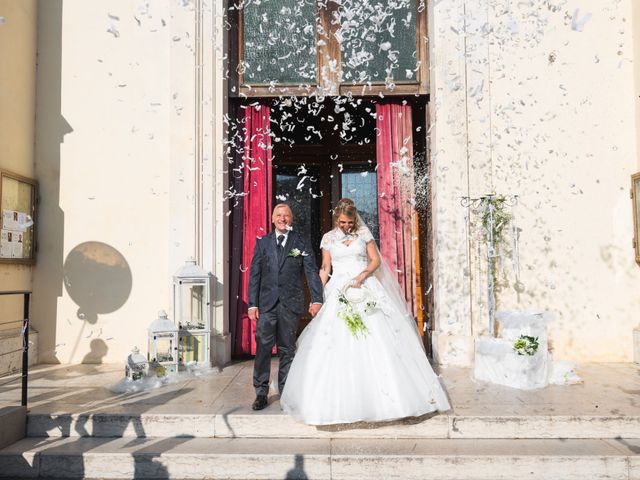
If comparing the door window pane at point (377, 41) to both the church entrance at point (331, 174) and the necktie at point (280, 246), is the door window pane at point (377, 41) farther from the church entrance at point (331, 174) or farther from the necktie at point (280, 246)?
the necktie at point (280, 246)

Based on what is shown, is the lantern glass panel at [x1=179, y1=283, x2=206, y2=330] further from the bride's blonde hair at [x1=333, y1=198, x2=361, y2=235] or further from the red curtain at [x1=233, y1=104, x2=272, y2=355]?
the bride's blonde hair at [x1=333, y1=198, x2=361, y2=235]

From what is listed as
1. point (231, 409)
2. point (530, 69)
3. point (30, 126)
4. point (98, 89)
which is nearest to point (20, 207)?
point (30, 126)

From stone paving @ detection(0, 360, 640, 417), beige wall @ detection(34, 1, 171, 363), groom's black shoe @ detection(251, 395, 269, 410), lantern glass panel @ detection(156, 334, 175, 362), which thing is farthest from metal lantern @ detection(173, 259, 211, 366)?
groom's black shoe @ detection(251, 395, 269, 410)

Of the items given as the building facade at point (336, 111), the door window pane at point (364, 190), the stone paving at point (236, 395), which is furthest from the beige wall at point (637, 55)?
the door window pane at point (364, 190)

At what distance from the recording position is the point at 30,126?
6.32 metres

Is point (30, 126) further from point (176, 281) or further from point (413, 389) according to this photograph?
point (413, 389)

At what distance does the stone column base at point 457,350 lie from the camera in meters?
5.98

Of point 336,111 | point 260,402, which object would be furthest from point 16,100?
point 260,402

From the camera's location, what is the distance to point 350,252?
4.60 metres

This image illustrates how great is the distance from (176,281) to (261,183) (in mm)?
1707

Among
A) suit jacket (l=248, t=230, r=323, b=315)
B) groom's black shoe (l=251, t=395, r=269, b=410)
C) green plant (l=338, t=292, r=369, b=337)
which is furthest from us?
suit jacket (l=248, t=230, r=323, b=315)

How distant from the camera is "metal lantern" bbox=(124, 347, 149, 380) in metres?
5.15

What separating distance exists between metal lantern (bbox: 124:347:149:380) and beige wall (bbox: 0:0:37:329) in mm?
1855

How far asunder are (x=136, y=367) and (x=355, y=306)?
2468 millimetres
